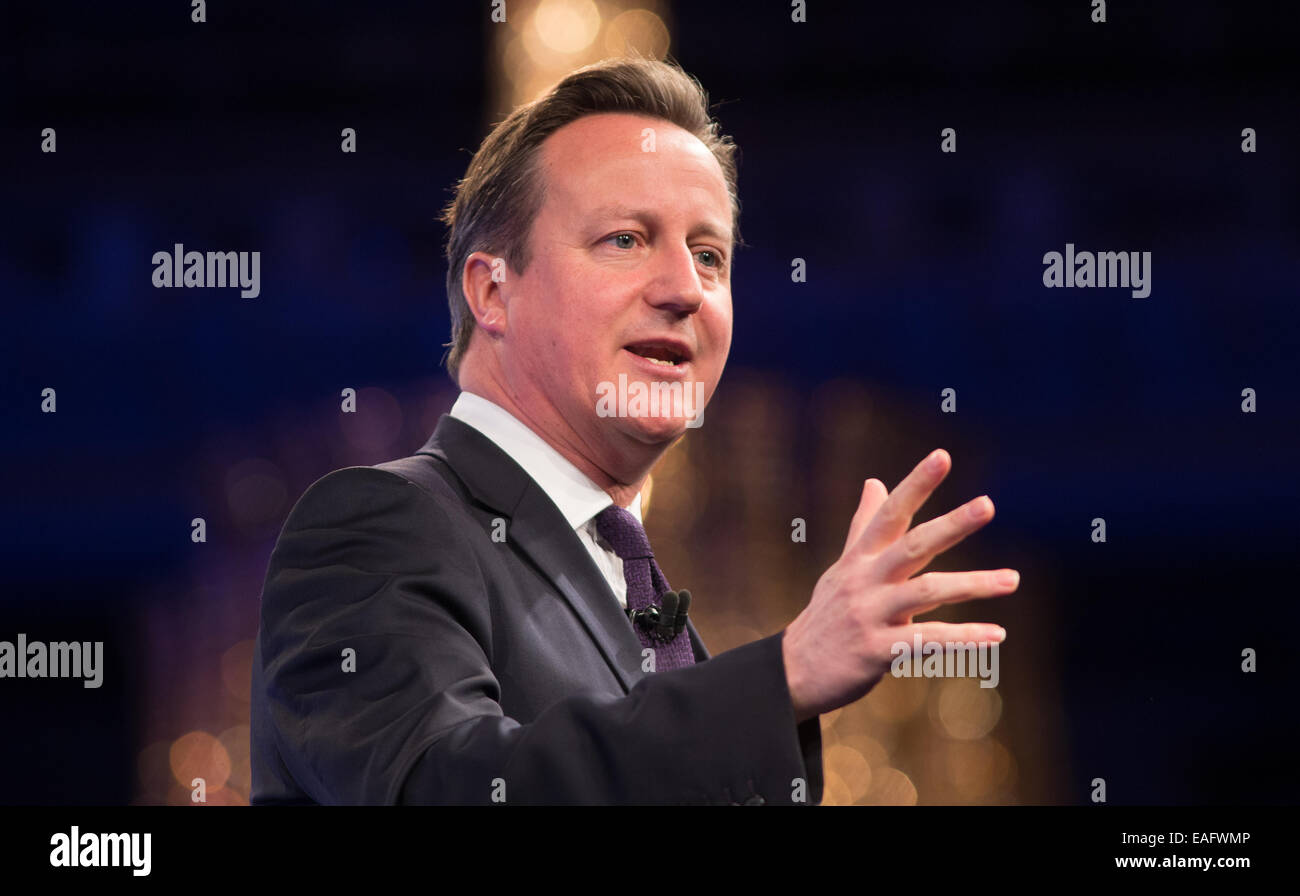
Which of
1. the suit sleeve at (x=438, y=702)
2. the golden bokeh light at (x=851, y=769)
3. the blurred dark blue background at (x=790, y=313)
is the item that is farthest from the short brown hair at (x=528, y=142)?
the golden bokeh light at (x=851, y=769)

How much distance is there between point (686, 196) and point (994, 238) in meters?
1.94

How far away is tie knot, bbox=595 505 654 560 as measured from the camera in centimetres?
189

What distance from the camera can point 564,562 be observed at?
1726mm

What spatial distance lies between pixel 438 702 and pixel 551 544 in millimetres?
365

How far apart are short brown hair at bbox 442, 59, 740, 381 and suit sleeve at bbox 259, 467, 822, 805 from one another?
568 millimetres

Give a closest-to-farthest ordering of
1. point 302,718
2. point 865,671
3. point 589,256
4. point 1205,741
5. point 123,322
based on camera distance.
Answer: point 865,671
point 302,718
point 589,256
point 123,322
point 1205,741

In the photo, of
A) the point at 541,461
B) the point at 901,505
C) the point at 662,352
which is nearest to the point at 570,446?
the point at 541,461

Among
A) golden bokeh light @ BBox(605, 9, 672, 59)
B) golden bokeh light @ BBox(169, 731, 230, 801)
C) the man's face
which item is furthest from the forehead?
golden bokeh light @ BBox(169, 731, 230, 801)

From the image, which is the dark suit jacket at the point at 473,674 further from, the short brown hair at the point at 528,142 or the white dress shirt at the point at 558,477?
the short brown hair at the point at 528,142

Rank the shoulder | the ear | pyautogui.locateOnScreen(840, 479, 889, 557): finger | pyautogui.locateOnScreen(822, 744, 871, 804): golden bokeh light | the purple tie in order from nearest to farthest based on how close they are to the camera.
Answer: pyautogui.locateOnScreen(840, 479, 889, 557): finger < the shoulder < the purple tie < the ear < pyautogui.locateOnScreen(822, 744, 871, 804): golden bokeh light

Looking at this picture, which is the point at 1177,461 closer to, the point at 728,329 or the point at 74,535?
the point at 728,329

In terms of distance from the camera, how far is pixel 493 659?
1.60m

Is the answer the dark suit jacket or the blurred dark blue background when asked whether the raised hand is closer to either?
the dark suit jacket
